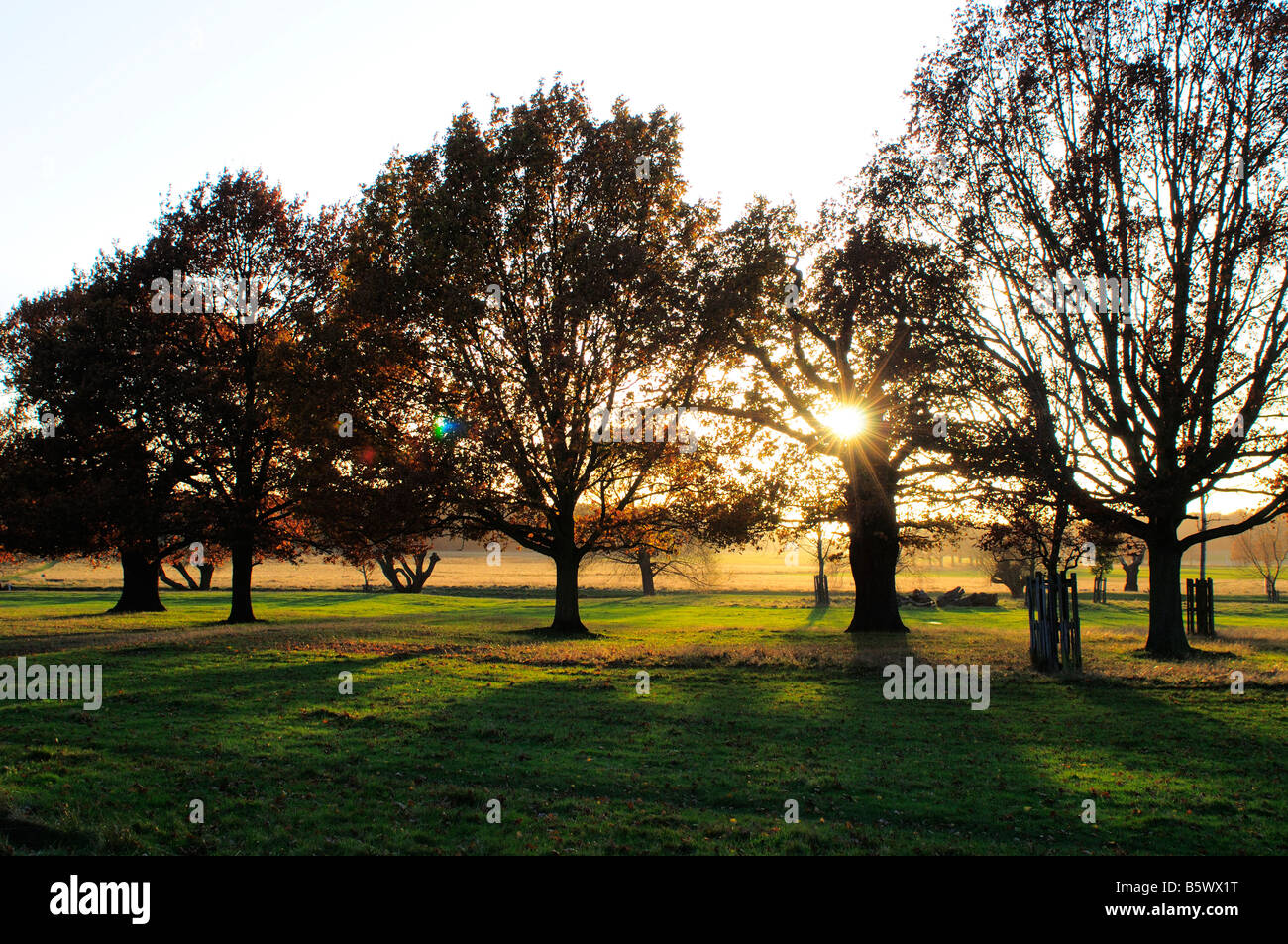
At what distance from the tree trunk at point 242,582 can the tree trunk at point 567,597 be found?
15.0 m

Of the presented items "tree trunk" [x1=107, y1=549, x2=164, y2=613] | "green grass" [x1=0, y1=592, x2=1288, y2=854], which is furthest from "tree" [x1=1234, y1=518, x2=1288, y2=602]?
"tree trunk" [x1=107, y1=549, x2=164, y2=613]

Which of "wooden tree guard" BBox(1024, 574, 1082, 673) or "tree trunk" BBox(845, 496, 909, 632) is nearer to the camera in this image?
"wooden tree guard" BBox(1024, 574, 1082, 673)

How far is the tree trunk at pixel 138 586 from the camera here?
138 ft

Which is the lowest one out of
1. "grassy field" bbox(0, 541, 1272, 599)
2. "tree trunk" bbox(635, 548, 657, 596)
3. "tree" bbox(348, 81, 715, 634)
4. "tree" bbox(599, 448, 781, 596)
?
"grassy field" bbox(0, 541, 1272, 599)

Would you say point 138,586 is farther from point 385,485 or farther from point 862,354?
point 862,354

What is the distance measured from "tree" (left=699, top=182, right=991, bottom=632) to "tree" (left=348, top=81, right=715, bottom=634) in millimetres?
2690

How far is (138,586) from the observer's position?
4247cm

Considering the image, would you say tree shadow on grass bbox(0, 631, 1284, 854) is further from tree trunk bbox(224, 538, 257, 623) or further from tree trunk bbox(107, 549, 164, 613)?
tree trunk bbox(107, 549, 164, 613)

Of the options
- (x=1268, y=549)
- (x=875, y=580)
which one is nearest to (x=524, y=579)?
(x=875, y=580)

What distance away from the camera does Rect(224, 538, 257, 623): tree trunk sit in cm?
3694

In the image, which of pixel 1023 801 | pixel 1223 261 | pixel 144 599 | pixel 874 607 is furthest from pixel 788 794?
pixel 144 599

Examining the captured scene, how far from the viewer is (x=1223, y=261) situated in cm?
2323

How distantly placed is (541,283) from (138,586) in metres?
29.5

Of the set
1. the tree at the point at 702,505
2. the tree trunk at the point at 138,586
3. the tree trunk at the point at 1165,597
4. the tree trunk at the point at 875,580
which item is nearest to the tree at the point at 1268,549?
the tree trunk at the point at 875,580
